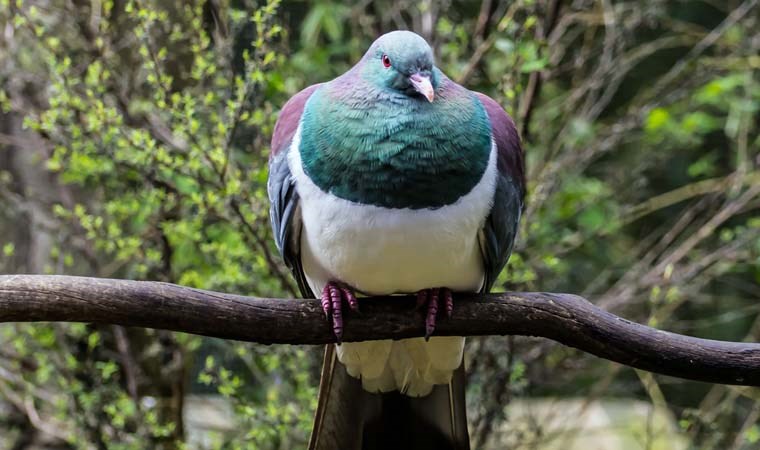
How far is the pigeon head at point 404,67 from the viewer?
1944 mm

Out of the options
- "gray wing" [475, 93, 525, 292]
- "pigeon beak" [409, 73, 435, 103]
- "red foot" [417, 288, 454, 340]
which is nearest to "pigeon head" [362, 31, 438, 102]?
"pigeon beak" [409, 73, 435, 103]

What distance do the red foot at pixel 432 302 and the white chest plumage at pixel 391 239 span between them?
1 centimetres

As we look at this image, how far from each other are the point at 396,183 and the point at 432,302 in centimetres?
29

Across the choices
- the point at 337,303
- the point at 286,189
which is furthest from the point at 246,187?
the point at 337,303

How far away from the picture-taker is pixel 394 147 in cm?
189

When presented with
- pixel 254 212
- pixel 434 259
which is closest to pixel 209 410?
pixel 254 212

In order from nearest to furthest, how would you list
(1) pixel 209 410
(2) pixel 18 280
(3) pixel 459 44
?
(2) pixel 18 280 < (3) pixel 459 44 < (1) pixel 209 410

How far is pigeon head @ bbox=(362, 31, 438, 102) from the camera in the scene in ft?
6.38

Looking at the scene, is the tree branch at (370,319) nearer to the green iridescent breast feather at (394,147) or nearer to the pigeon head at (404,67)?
the green iridescent breast feather at (394,147)

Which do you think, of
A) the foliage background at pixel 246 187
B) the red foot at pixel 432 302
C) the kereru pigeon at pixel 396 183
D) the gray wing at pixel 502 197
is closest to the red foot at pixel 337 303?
the kereru pigeon at pixel 396 183

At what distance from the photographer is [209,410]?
12.7ft

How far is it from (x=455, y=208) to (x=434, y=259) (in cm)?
12

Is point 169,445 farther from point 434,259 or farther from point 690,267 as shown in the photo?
point 690,267

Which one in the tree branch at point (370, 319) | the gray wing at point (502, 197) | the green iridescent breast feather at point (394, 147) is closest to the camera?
the tree branch at point (370, 319)
